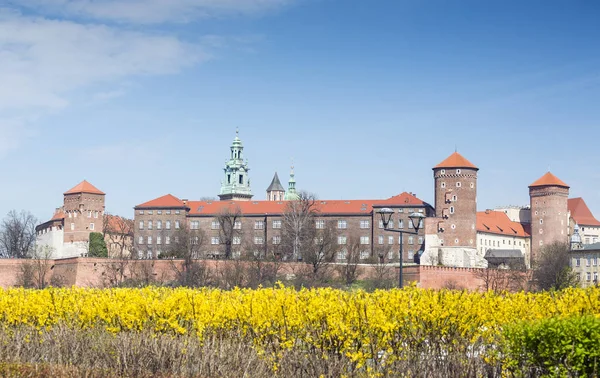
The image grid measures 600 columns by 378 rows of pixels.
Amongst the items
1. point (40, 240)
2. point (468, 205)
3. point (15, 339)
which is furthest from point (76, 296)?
point (40, 240)

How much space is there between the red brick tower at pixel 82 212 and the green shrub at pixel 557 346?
3520 inches

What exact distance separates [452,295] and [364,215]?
8752 centimetres

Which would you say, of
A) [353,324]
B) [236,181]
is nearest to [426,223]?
[236,181]

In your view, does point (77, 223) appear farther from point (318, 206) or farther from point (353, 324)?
point (353, 324)

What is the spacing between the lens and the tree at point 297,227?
9869 cm

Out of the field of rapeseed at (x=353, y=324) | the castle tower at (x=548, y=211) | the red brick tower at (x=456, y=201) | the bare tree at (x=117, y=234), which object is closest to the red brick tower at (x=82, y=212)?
the bare tree at (x=117, y=234)

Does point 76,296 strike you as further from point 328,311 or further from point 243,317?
point 328,311

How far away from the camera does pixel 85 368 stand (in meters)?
A: 18.4

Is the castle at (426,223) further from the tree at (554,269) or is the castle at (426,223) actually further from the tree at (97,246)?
the tree at (97,246)

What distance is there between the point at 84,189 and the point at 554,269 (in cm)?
4784

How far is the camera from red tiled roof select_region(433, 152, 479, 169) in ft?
319

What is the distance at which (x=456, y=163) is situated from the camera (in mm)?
97625

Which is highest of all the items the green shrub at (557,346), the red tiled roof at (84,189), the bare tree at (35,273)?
the red tiled roof at (84,189)

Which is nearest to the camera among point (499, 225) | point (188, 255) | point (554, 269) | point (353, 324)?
point (353, 324)
